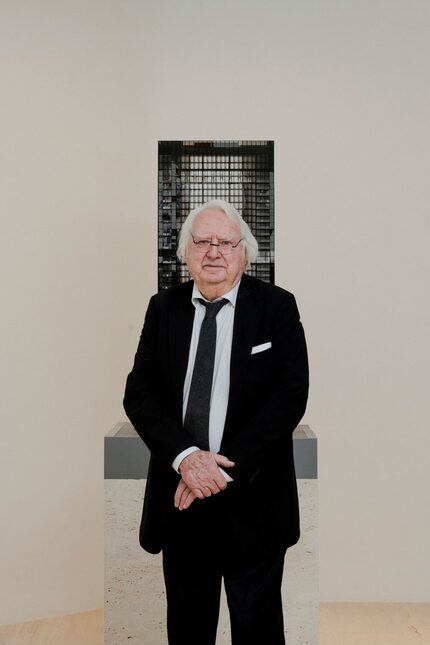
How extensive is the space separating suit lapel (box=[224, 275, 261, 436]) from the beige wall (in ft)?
4.93

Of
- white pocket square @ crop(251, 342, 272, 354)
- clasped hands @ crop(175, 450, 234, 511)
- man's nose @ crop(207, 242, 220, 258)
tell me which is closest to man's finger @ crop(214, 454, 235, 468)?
clasped hands @ crop(175, 450, 234, 511)

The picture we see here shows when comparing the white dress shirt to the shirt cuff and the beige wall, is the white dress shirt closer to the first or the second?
the shirt cuff

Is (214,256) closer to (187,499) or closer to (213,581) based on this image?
(187,499)

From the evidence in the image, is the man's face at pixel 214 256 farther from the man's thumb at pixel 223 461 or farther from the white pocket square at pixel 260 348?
the man's thumb at pixel 223 461

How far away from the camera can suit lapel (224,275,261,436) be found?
189cm

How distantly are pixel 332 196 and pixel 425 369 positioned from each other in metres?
0.92

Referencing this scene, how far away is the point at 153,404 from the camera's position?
1.95m

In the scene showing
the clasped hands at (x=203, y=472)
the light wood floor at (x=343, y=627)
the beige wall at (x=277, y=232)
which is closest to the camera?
the clasped hands at (x=203, y=472)

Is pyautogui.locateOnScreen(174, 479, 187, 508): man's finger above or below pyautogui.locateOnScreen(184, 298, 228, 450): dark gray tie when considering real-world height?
below

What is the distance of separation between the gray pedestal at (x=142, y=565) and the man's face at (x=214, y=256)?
26.3 inches

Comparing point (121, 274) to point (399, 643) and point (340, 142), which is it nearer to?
point (340, 142)

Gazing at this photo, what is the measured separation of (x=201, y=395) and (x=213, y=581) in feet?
1.65

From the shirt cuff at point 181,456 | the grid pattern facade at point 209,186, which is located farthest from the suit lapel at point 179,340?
the grid pattern facade at point 209,186

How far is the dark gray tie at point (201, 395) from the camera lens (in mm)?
1906
